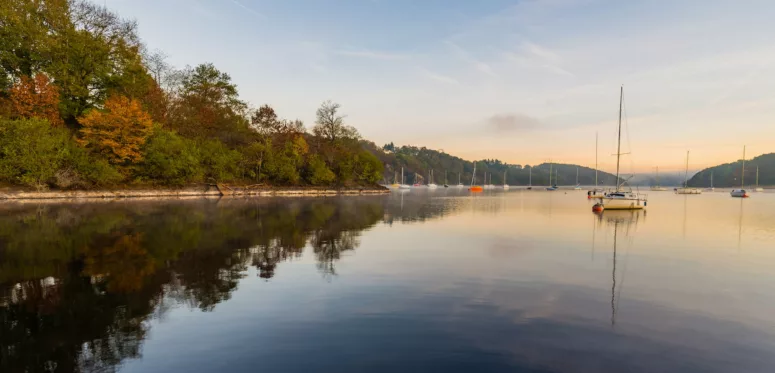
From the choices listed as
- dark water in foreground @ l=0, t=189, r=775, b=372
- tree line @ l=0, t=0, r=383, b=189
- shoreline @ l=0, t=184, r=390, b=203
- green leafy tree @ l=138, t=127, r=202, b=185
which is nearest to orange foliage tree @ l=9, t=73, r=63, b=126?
tree line @ l=0, t=0, r=383, b=189

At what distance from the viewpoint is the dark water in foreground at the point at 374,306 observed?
25.3 feet

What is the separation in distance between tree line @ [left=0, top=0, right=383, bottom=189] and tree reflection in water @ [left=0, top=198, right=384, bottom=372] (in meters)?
33.3

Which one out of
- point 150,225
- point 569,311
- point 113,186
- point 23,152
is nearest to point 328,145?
point 113,186

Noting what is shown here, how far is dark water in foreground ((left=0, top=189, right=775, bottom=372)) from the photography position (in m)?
7.70

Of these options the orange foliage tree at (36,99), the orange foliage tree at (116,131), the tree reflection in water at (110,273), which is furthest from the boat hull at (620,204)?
the orange foliage tree at (36,99)

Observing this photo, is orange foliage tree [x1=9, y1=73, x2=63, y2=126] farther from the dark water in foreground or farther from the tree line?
the dark water in foreground

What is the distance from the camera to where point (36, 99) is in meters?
57.7

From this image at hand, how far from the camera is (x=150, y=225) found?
27.5 meters

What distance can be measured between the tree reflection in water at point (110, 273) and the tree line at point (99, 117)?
3328 centimetres

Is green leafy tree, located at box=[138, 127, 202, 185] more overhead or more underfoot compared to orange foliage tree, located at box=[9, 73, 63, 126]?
more underfoot

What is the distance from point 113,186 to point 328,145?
187 ft

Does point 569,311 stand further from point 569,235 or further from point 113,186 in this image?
point 113,186

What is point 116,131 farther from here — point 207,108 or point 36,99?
point 207,108

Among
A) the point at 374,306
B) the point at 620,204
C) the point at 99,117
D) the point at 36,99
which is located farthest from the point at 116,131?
the point at 620,204
